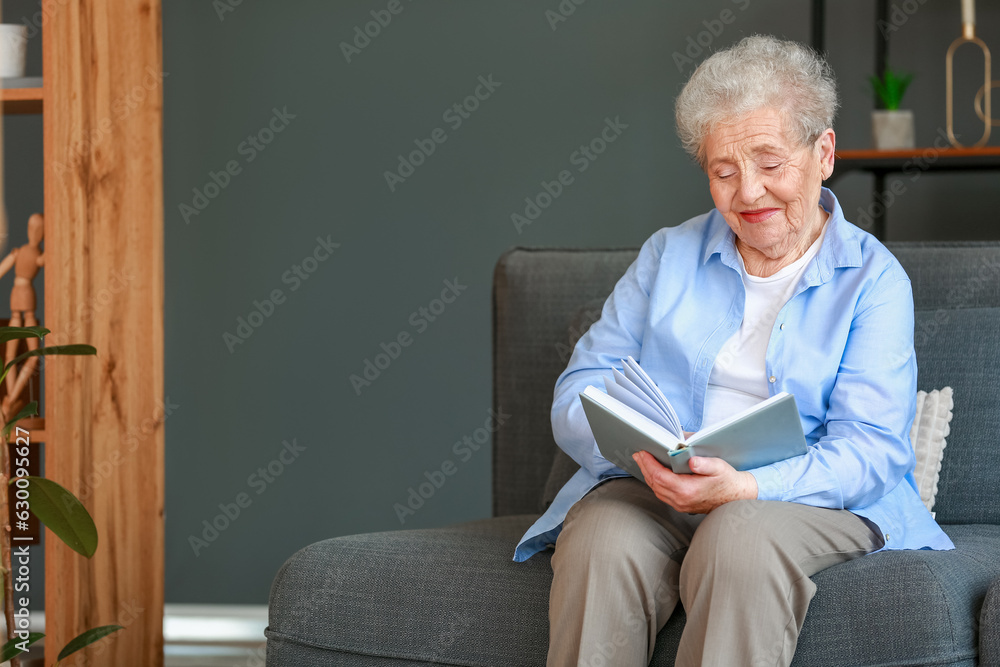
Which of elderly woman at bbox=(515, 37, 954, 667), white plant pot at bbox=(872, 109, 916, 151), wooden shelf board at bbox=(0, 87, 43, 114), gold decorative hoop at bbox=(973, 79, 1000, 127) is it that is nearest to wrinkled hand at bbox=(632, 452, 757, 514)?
elderly woman at bbox=(515, 37, 954, 667)

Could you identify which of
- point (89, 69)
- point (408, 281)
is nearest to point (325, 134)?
point (408, 281)

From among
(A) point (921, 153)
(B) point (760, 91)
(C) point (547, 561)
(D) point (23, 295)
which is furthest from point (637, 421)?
(A) point (921, 153)

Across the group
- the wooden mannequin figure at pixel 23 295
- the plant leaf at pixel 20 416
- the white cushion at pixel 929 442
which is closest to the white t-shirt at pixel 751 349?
the white cushion at pixel 929 442

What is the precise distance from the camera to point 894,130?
2.67 metres

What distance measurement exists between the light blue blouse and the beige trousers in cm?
7

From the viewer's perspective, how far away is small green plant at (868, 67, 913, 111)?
2.66 m

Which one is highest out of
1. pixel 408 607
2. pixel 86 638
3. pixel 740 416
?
pixel 740 416

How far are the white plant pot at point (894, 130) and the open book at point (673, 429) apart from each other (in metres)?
1.60

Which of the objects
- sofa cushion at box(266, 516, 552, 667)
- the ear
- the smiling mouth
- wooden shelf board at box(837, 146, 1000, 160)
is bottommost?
sofa cushion at box(266, 516, 552, 667)

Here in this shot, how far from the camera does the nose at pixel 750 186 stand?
1.55 m

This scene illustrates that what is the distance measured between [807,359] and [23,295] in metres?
1.52

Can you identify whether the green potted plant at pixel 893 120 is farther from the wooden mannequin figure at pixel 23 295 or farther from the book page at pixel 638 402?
the wooden mannequin figure at pixel 23 295

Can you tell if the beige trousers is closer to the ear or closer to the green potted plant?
the ear

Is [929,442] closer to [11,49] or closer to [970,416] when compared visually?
[970,416]
